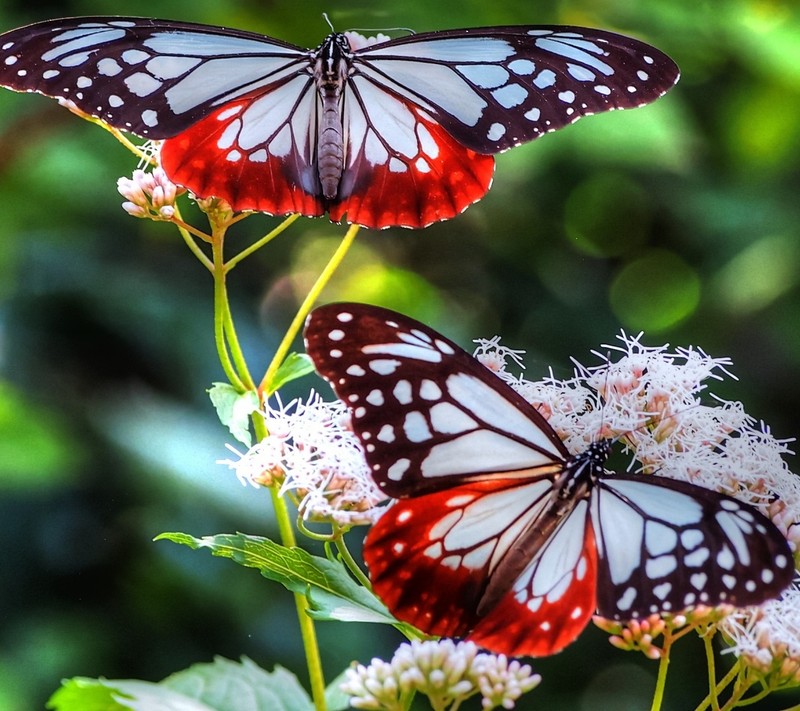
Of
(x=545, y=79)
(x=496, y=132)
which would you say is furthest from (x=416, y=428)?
(x=545, y=79)

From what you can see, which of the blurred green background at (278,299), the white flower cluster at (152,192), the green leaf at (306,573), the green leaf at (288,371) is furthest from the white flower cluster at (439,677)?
the blurred green background at (278,299)

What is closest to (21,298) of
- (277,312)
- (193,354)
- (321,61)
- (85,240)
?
(85,240)

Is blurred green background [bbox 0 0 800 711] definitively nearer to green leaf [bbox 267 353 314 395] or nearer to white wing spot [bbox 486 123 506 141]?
green leaf [bbox 267 353 314 395]

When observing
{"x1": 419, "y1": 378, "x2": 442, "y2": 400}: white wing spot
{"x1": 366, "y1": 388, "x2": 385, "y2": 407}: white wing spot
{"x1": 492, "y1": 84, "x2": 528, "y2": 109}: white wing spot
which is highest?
{"x1": 492, "y1": 84, "x2": 528, "y2": 109}: white wing spot

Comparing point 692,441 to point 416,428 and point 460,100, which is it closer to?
point 416,428

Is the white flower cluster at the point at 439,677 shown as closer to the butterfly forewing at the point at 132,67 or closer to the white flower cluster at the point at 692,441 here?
the white flower cluster at the point at 692,441

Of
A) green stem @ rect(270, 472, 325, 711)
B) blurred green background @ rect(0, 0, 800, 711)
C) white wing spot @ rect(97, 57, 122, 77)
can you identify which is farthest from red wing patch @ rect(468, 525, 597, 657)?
blurred green background @ rect(0, 0, 800, 711)

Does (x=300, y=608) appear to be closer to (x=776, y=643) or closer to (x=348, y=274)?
(x=776, y=643)
